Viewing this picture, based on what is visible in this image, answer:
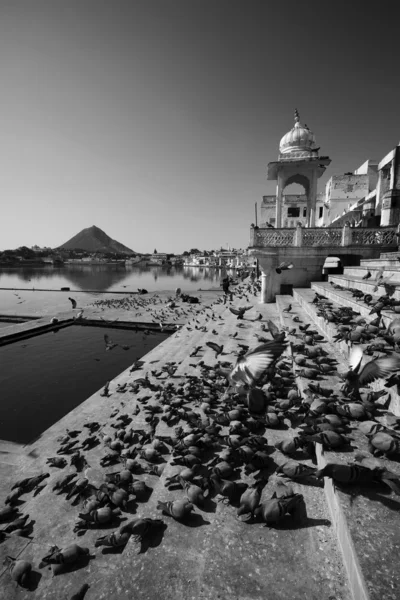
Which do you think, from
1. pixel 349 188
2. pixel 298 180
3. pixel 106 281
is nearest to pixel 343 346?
pixel 298 180

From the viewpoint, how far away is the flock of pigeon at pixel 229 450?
326cm

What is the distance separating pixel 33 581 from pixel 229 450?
112 inches

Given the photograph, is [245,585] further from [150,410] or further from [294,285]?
[294,285]

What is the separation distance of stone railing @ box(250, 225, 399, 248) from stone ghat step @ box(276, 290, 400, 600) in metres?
14.7

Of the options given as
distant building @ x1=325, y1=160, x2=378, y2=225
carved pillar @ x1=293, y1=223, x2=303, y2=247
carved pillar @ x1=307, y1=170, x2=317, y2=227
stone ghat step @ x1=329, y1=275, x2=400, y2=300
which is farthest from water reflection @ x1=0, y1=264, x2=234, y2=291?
stone ghat step @ x1=329, y1=275, x2=400, y2=300

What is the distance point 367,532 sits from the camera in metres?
2.53

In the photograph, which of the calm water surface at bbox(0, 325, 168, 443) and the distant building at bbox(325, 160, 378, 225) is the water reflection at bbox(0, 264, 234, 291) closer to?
the distant building at bbox(325, 160, 378, 225)

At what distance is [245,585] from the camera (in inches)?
104

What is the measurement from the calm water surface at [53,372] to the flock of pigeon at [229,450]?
12.2ft

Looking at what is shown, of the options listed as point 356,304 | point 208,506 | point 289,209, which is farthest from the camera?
point 289,209

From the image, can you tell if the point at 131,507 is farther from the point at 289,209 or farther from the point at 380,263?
the point at 289,209

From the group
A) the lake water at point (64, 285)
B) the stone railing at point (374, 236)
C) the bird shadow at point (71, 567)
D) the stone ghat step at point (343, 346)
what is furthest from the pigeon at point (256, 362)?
the lake water at point (64, 285)

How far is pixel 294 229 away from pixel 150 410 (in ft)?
47.1

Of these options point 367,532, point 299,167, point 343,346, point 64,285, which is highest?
point 299,167
